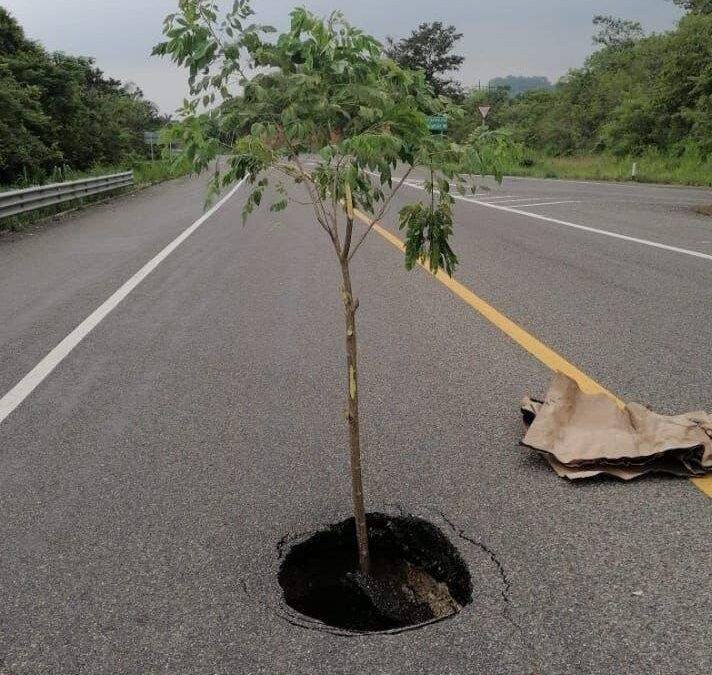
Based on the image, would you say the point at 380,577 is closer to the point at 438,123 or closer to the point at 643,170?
the point at 438,123

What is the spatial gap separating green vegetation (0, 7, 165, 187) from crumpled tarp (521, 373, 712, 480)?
2008 cm

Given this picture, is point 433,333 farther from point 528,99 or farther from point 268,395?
point 528,99

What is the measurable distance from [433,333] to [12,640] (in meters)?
4.25

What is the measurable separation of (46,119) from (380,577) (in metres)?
23.7

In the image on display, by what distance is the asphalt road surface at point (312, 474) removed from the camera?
96.8 inches

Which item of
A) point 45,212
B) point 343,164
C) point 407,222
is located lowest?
point 45,212

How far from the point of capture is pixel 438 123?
2.85 m

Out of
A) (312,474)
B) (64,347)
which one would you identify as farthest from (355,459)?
(64,347)

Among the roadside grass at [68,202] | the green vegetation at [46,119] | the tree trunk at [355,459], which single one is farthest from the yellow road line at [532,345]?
the green vegetation at [46,119]

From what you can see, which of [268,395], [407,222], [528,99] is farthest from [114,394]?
[528,99]

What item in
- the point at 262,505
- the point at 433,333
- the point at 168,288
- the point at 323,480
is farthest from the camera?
the point at 168,288

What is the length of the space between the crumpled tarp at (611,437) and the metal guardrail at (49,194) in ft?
43.4

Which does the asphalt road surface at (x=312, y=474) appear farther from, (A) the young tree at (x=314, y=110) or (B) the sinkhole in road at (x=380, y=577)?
(A) the young tree at (x=314, y=110)

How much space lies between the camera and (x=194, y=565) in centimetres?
293
